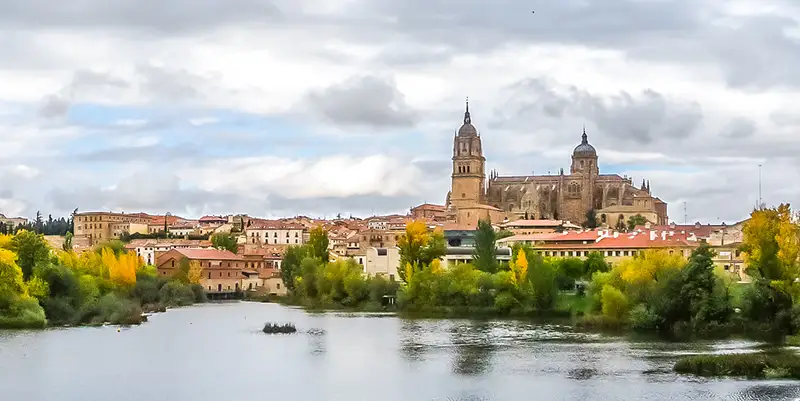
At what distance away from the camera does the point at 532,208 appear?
123 meters

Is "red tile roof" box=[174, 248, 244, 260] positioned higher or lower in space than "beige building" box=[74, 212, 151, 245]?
lower

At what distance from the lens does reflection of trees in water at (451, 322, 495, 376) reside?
104 ft

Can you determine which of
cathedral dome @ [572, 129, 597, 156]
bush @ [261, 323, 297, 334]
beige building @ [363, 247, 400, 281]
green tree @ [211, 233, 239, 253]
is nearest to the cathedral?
cathedral dome @ [572, 129, 597, 156]

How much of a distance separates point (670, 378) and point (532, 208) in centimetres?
9428

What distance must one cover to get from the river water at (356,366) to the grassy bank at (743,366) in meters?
0.75

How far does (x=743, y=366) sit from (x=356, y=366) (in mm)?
9969

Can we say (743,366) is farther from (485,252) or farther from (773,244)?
(485,252)

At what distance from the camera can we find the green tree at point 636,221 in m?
111

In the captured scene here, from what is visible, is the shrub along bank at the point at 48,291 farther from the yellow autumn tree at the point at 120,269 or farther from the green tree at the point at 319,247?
the green tree at the point at 319,247

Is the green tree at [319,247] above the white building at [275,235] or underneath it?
underneath

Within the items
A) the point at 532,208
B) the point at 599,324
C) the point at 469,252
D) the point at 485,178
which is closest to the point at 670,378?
the point at 599,324

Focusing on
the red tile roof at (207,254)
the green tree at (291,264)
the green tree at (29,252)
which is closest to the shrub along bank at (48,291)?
the green tree at (29,252)

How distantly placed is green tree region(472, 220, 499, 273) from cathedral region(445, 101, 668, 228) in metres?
54.5

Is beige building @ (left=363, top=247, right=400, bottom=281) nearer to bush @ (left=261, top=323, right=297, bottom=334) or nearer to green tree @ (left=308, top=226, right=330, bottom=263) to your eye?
green tree @ (left=308, top=226, right=330, bottom=263)
